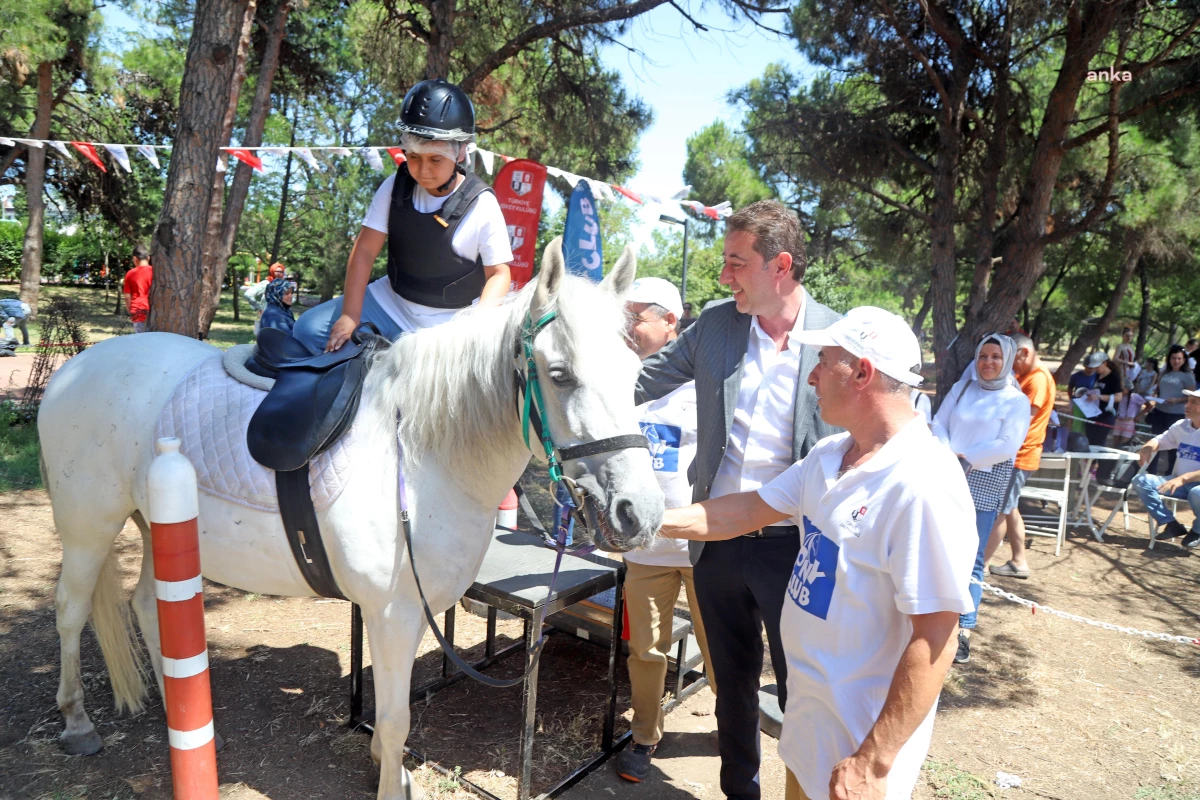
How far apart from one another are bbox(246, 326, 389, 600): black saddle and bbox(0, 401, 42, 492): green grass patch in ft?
15.7

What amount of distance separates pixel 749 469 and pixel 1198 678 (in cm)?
416

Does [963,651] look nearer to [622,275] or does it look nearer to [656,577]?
[656,577]

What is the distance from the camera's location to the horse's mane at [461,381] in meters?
2.15

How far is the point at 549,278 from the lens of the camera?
2.03 m

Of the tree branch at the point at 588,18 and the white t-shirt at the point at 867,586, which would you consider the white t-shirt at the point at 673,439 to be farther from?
the tree branch at the point at 588,18

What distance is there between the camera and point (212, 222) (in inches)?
329

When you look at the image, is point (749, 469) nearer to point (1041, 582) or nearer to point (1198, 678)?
point (1198, 678)

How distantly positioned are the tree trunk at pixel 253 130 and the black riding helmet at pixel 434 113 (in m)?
7.05

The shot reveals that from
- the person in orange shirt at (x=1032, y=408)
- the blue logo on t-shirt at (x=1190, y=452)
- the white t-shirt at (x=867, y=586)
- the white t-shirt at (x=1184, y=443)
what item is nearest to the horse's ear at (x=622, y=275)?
the white t-shirt at (x=867, y=586)

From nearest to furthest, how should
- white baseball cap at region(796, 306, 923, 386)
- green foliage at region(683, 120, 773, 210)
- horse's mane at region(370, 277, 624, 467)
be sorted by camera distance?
white baseball cap at region(796, 306, 923, 386) < horse's mane at region(370, 277, 624, 467) < green foliage at region(683, 120, 773, 210)

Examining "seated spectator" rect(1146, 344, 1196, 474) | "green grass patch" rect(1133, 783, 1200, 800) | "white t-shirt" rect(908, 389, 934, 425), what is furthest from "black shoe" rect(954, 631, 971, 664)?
"seated spectator" rect(1146, 344, 1196, 474)

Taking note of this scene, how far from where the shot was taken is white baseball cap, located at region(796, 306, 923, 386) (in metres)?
1.75

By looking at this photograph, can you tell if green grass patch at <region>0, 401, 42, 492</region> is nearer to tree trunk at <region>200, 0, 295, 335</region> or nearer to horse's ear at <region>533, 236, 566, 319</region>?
tree trunk at <region>200, 0, 295, 335</region>

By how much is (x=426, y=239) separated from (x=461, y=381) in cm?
85
